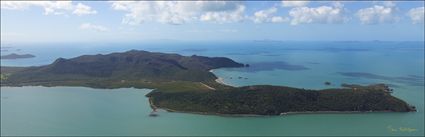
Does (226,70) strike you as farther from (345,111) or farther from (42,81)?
(345,111)

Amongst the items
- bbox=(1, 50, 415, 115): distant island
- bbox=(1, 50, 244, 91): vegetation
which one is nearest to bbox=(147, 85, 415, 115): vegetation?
bbox=(1, 50, 415, 115): distant island

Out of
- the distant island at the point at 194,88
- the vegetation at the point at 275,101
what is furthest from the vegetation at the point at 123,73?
the vegetation at the point at 275,101

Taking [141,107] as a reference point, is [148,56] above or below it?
above

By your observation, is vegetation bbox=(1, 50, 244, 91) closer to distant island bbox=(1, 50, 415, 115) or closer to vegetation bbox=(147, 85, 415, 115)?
distant island bbox=(1, 50, 415, 115)

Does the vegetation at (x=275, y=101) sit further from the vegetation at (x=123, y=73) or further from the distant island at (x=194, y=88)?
the vegetation at (x=123, y=73)

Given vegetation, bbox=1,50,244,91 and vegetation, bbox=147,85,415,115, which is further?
vegetation, bbox=1,50,244,91

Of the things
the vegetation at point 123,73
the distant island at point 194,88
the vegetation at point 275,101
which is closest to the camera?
the vegetation at point 275,101

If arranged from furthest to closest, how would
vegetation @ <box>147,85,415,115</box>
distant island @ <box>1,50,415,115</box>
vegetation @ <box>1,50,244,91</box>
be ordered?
vegetation @ <box>1,50,244,91</box> → distant island @ <box>1,50,415,115</box> → vegetation @ <box>147,85,415,115</box>

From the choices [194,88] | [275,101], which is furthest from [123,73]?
[275,101]

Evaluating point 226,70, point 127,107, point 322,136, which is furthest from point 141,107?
point 226,70
